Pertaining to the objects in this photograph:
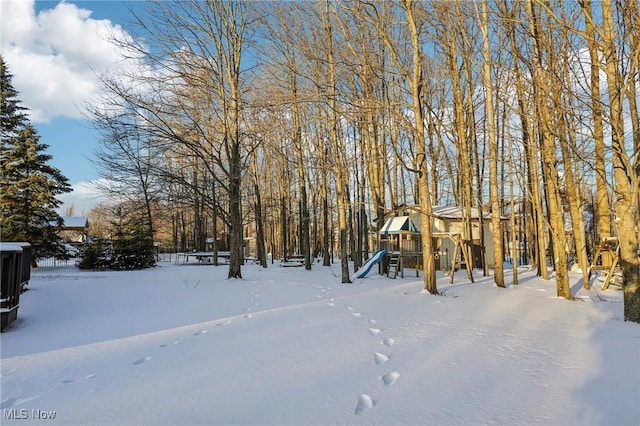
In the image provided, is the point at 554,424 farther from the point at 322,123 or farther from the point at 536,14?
the point at 322,123

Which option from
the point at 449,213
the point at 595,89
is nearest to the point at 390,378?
the point at 595,89

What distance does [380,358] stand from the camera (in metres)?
3.82

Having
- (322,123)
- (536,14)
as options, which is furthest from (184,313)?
(322,123)

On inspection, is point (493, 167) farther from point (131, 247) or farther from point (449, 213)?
point (131, 247)

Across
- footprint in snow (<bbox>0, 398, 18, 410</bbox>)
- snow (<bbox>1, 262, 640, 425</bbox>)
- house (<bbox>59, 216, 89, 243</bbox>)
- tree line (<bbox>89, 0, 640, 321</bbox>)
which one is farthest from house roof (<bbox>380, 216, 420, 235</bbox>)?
house (<bbox>59, 216, 89, 243</bbox>)

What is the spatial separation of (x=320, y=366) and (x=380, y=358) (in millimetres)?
658

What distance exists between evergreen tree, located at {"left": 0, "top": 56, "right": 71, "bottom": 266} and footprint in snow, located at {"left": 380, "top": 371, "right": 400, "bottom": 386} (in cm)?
1918

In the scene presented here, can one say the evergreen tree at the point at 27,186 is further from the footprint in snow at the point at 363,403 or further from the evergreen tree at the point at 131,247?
the footprint in snow at the point at 363,403

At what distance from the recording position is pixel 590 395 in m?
2.92

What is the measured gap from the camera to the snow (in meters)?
2.64

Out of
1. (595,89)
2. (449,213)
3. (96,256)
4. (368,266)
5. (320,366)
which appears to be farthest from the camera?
(449,213)

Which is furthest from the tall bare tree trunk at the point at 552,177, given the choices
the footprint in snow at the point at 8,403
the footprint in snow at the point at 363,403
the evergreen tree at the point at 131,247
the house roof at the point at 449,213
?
the evergreen tree at the point at 131,247

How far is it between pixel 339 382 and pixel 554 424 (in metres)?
1.52

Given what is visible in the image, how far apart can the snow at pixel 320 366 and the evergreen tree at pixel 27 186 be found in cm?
1404
